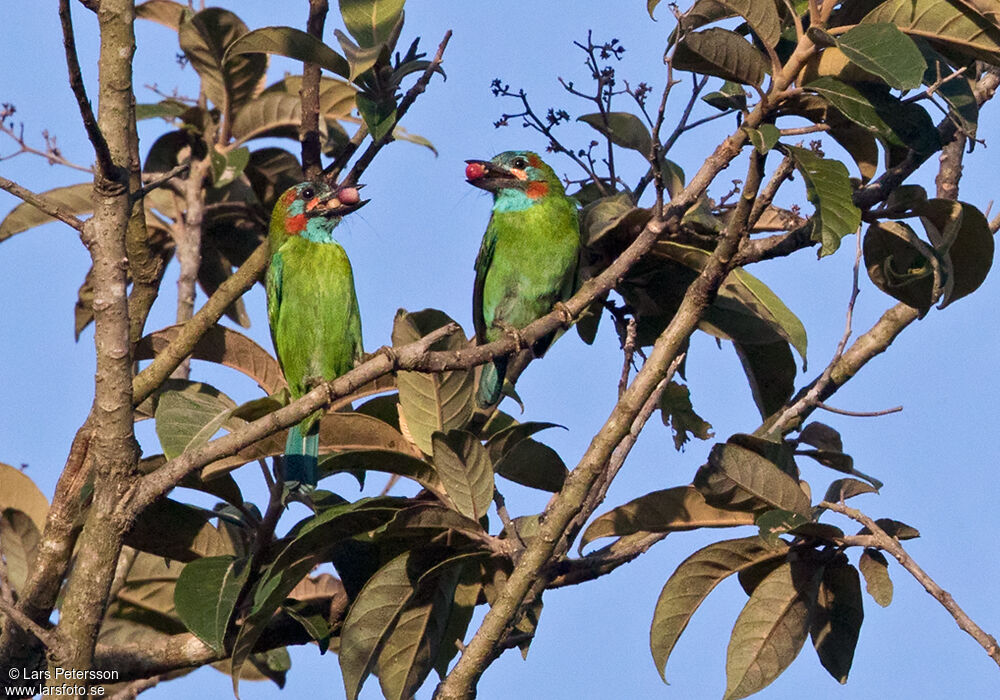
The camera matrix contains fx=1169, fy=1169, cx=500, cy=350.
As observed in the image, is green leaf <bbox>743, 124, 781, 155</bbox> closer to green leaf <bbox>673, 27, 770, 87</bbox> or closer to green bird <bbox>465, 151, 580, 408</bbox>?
green leaf <bbox>673, 27, 770, 87</bbox>

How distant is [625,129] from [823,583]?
1453 mm

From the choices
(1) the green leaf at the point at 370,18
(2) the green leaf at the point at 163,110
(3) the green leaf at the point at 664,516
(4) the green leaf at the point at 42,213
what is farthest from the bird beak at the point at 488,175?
(3) the green leaf at the point at 664,516

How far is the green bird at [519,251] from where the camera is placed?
4961mm

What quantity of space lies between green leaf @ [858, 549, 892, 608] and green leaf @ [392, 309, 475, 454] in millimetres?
1091

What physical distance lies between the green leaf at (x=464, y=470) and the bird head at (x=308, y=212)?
1967mm

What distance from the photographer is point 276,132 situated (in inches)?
189

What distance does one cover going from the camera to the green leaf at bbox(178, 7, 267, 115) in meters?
4.45

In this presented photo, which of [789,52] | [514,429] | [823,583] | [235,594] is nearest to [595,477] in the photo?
[514,429]

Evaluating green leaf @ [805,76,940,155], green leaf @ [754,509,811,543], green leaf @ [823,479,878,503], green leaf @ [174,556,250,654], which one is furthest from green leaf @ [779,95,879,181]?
green leaf @ [174,556,250,654]

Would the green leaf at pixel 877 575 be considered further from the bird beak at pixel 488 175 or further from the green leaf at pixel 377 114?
the bird beak at pixel 488 175

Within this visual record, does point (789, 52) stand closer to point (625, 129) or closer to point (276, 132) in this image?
point (625, 129)

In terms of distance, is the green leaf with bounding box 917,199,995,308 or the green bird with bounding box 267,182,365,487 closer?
the green leaf with bounding box 917,199,995,308

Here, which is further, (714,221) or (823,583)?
(714,221)

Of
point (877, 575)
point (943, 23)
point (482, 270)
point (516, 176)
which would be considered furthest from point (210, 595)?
point (516, 176)
